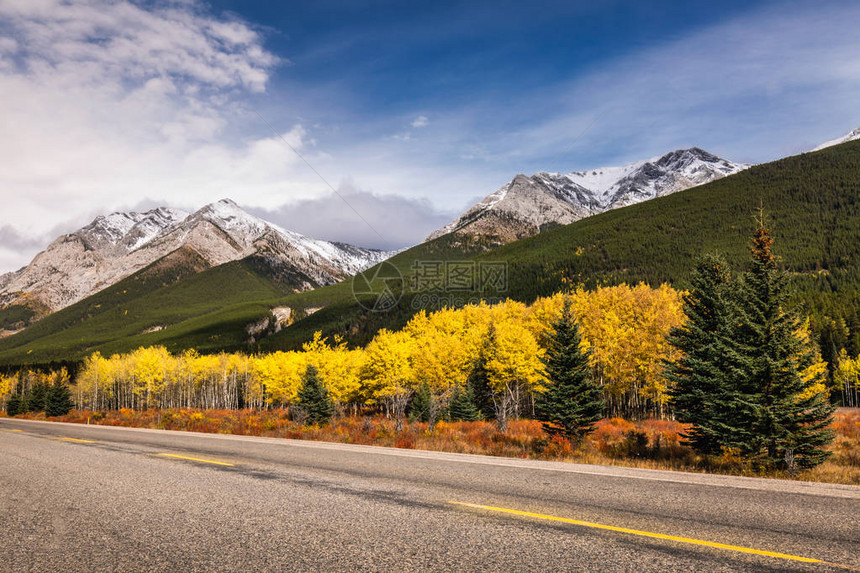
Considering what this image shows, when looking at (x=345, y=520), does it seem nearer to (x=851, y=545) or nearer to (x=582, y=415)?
(x=851, y=545)

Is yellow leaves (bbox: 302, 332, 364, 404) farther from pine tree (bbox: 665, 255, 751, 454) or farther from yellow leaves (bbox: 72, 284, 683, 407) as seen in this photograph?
pine tree (bbox: 665, 255, 751, 454)

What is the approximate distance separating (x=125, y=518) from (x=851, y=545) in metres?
9.99

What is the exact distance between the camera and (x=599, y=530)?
5.92 metres

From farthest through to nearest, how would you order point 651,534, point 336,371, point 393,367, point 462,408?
1. point 336,371
2. point 393,367
3. point 462,408
4. point 651,534

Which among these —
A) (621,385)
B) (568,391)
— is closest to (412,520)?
(568,391)

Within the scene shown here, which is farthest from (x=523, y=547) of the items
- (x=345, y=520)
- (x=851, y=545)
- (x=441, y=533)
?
(x=851, y=545)

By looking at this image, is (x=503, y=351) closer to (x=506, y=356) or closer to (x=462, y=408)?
(x=506, y=356)

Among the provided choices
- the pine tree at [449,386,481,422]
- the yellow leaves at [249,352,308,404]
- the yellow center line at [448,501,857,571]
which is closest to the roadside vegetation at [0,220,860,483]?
the pine tree at [449,386,481,422]

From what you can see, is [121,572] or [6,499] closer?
[121,572]

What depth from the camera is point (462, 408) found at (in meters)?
44.2

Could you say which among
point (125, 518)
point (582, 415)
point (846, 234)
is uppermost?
point (846, 234)

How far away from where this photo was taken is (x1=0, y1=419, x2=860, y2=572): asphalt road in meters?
4.94

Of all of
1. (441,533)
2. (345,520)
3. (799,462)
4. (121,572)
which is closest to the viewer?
(121,572)

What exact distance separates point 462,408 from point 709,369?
2716 centimetres
